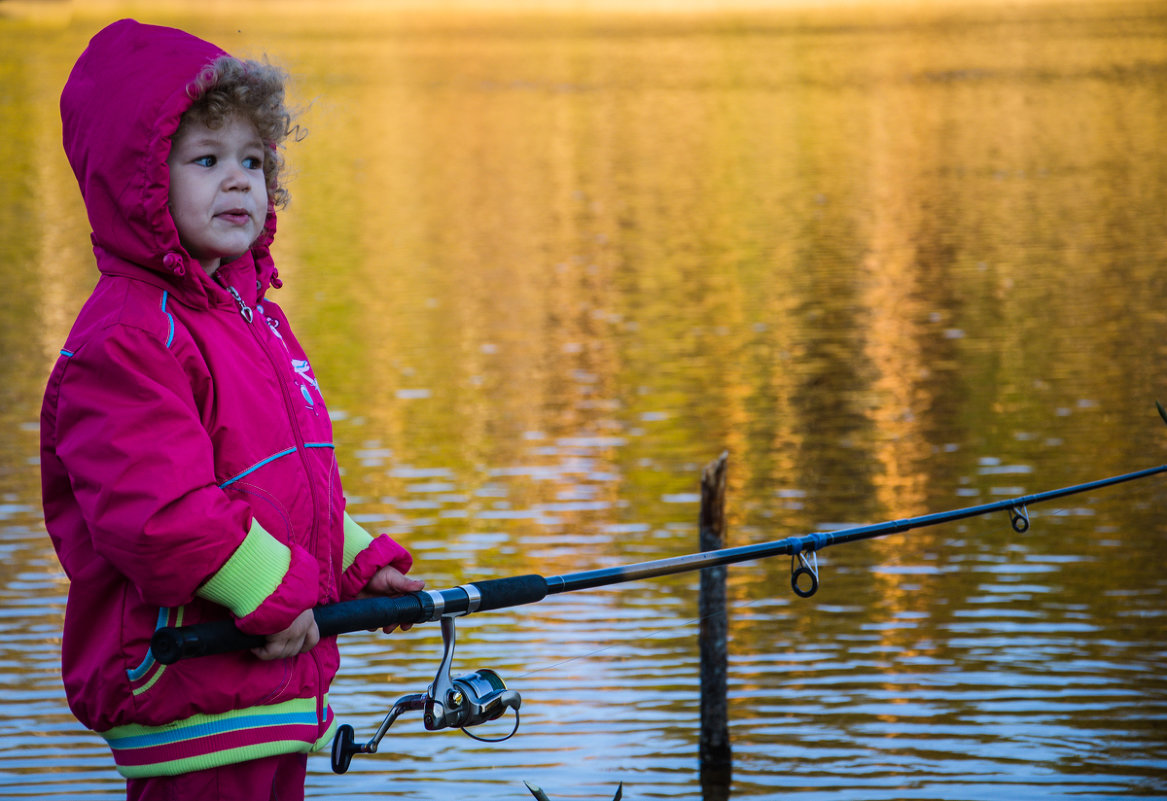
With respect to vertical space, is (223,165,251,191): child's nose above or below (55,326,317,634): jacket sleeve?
above

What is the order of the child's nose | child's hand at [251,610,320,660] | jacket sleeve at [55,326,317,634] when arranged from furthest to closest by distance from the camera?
the child's nose, child's hand at [251,610,320,660], jacket sleeve at [55,326,317,634]

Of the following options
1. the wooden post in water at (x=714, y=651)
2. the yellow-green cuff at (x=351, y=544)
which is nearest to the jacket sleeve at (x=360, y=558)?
the yellow-green cuff at (x=351, y=544)

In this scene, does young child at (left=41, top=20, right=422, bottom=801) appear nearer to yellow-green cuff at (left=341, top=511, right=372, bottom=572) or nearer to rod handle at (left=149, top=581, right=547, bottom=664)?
rod handle at (left=149, top=581, right=547, bottom=664)

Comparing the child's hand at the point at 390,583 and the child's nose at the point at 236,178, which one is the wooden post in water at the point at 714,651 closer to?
the child's hand at the point at 390,583

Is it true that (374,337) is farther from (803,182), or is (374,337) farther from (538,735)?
(803,182)

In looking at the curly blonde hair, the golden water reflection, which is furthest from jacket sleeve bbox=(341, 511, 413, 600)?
the golden water reflection

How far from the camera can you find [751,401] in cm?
1409

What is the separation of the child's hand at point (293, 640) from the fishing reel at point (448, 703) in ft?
0.87

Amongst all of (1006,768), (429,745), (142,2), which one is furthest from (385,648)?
(142,2)

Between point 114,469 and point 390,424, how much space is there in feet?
37.3

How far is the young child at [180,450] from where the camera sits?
2270 mm

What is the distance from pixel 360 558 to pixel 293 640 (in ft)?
1.38

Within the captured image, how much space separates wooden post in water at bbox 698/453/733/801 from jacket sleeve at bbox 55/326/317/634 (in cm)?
402

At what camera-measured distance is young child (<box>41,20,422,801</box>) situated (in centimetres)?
227
